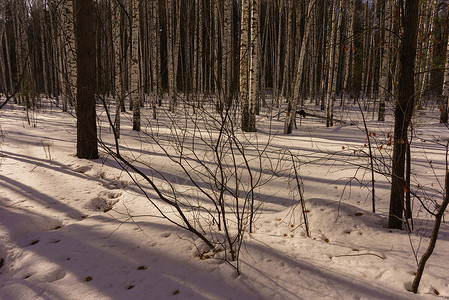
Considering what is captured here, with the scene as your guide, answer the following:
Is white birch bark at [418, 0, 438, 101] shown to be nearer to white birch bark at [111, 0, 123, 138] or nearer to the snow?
the snow

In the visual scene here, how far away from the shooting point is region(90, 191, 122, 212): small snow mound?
3.79 metres

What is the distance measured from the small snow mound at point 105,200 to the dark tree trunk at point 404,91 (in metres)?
3.57

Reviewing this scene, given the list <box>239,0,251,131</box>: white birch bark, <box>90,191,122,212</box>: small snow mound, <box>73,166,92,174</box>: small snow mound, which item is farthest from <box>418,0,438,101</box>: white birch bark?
<box>73,166,92,174</box>: small snow mound

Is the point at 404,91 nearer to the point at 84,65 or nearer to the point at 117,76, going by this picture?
the point at 84,65

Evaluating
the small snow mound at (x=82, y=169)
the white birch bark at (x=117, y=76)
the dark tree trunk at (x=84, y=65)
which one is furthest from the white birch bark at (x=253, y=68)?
the small snow mound at (x=82, y=169)

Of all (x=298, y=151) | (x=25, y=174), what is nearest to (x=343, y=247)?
(x=298, y=151)

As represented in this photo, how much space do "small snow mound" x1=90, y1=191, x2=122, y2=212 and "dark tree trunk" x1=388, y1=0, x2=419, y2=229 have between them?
11.7ft

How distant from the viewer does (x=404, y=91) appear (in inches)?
98.1

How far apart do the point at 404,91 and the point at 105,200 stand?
13.1 ft

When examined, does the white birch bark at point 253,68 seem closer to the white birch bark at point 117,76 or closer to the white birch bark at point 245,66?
the white birch bark at point 245,66

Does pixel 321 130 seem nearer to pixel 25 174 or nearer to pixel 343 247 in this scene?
pixel 343 247

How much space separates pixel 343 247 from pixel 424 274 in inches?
Answer: 25.0

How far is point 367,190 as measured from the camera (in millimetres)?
4184

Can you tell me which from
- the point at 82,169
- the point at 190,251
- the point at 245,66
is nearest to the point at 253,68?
the point at 245,66
